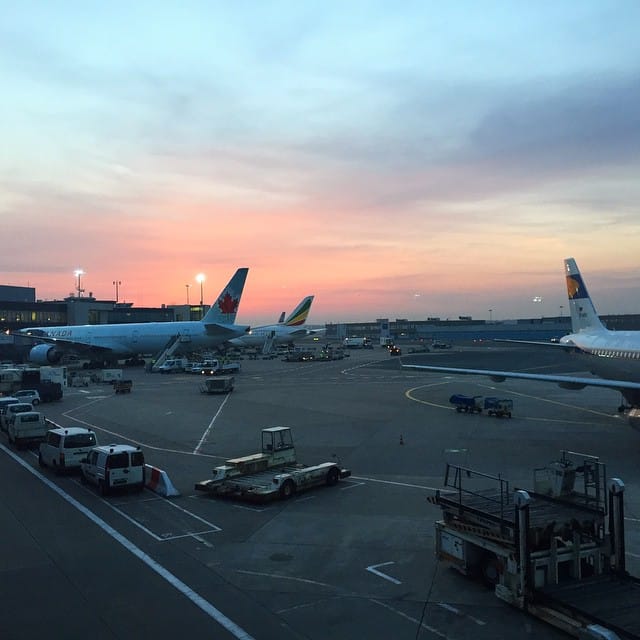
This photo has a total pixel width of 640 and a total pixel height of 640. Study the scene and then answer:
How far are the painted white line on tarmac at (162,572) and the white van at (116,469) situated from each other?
3.76 ft

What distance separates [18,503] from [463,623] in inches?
648

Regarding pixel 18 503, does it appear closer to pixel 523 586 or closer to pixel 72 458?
pixel 72 458

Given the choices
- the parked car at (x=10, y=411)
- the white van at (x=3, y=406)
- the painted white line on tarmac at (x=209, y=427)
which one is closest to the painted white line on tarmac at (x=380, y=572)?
the painted white line on tarmac at (x=209, y=427)

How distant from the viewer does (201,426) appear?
37469 millimetres

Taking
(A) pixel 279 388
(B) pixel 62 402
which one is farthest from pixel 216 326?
(B) pixel 62 402

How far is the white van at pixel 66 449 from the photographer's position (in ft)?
83.0

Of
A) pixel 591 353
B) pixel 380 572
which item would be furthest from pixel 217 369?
pixel 380 572

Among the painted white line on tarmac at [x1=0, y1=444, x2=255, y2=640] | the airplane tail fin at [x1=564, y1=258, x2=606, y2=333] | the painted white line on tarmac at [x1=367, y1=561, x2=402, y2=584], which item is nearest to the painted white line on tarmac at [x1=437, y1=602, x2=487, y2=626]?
the painted white line on tarmac at [x1=367, y1=561, x2=402, y2=584]

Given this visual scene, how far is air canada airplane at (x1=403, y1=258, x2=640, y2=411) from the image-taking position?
2948 centimetres

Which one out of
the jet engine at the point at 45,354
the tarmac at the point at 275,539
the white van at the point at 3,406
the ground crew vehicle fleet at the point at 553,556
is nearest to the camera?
the ground crew vehicle fleet at the point at 553,556

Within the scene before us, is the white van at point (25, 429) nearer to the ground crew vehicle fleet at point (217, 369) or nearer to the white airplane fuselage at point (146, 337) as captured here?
the ground crew vehicle fleet at point (217, 369)

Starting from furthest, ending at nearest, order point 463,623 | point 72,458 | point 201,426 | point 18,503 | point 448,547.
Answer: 1. point 201,426
2. point 72,458
3. point 18,503
4. point 448,547
5. point 463,623

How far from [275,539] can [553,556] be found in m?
7.92

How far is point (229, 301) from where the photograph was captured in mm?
86500
